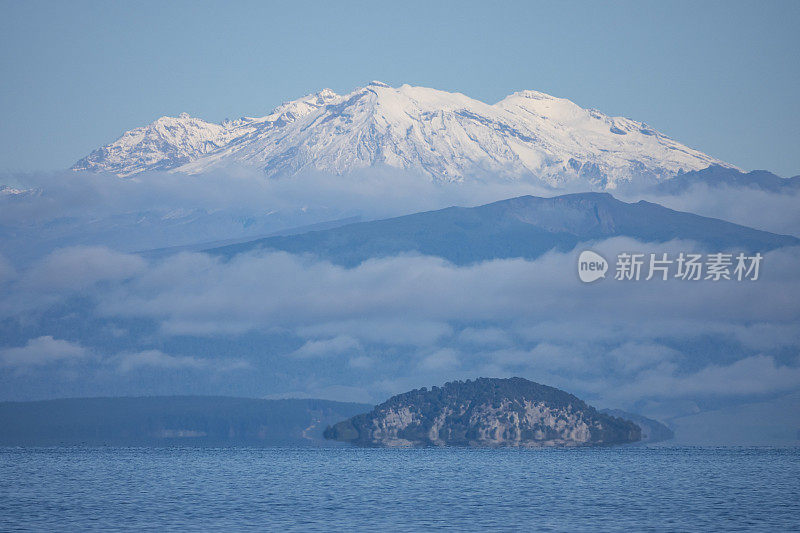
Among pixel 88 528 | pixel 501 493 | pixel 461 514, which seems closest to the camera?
pixel 88 528

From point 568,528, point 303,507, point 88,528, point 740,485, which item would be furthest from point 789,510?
point 88,528

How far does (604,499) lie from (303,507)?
4769 centimetres

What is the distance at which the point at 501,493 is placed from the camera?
586ft

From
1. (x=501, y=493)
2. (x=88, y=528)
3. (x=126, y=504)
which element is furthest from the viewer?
(x=501, y=493)

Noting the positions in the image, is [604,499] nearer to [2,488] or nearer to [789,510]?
[789,510]

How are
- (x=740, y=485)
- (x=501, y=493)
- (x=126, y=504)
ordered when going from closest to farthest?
(x=126, y=504) → (x=501, y=493) → (x=740, y=485)

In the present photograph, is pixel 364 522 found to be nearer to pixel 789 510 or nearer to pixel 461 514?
pixel 461 514

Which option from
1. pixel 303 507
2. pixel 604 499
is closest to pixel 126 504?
pixel 303 507

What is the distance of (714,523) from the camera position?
432 feet

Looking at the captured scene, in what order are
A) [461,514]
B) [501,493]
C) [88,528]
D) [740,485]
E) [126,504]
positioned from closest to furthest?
[88,528]
[461,514]
[126,504]
[501,493]
[740,485]

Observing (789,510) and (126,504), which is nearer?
(789,510)

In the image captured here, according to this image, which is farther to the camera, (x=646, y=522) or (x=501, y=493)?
(x=501, y=493)

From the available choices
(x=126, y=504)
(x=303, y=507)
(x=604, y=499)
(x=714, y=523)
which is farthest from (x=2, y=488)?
(x=714, y=523)

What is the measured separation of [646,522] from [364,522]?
34.5 metres
